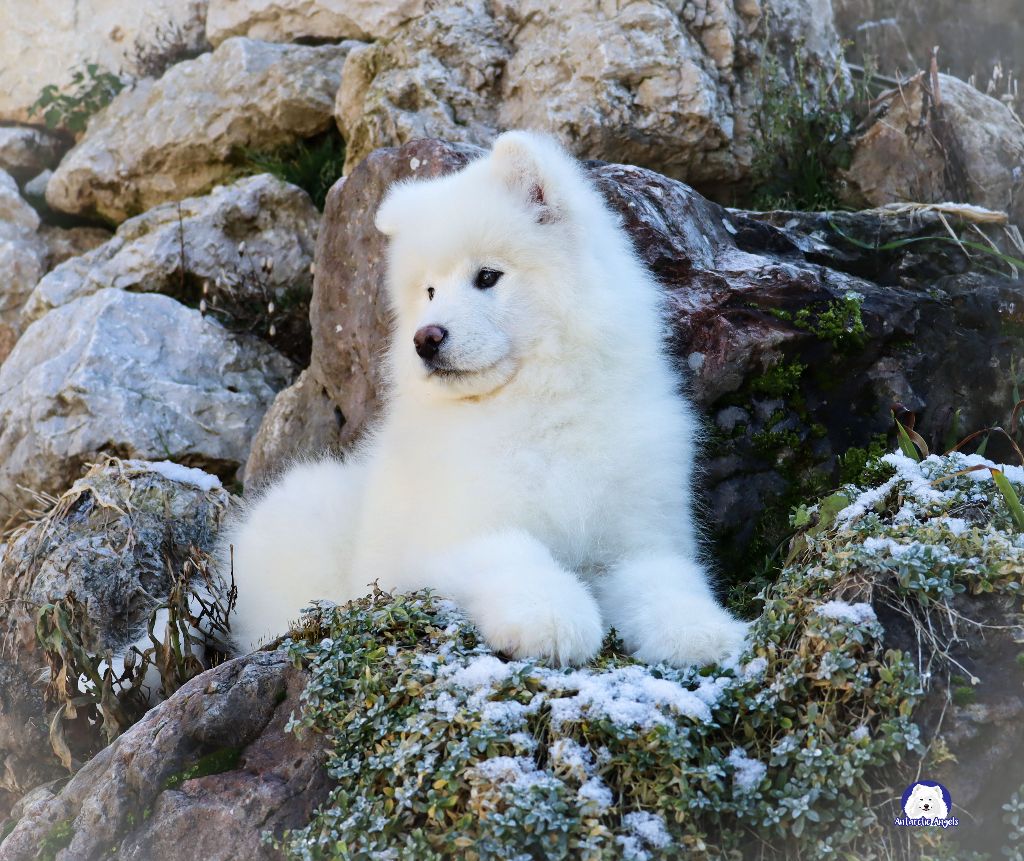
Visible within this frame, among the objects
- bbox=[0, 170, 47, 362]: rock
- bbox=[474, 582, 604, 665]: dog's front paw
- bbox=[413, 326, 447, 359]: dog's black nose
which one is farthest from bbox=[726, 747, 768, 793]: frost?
bbox=[0, 170, 47, 362]: rock

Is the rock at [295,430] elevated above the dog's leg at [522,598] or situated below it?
below

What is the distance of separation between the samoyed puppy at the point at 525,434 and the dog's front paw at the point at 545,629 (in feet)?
0.11

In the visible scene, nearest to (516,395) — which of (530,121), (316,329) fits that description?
(316,329)

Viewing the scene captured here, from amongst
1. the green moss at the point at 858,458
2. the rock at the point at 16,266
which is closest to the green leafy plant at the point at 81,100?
the rock at the point at 16,266

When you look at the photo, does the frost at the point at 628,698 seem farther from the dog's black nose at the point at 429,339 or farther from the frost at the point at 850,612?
the dog's black nose at the point at 429,339

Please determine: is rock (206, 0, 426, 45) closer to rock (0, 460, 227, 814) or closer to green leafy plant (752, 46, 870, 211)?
green leafy plant (752, 46, 870, 211)

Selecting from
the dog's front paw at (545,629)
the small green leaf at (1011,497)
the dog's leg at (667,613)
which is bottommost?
the dog's leg at (667,613)

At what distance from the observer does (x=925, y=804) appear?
86.9 inches

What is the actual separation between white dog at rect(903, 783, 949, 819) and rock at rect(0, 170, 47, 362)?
8744mm

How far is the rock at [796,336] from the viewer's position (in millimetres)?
4309

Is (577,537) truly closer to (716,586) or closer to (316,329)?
(716,586)

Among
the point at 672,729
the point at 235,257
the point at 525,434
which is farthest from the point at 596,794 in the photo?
the point at 235,257

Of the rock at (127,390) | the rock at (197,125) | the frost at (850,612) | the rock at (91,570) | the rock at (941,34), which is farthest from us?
the rock at (941,34)

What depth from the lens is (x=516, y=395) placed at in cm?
337
